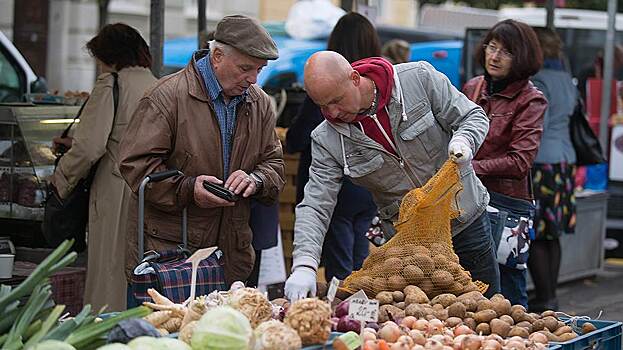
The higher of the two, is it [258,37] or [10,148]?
[258,37]

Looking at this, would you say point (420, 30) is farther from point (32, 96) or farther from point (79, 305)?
point (79, 305)

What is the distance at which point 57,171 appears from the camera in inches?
250

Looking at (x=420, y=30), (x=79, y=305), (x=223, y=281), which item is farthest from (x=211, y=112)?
(x=420, y=30)

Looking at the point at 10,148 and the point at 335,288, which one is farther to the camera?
the point at 10,148

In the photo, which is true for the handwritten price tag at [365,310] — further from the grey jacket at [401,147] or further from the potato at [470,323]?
the grey jacket at [401,147]

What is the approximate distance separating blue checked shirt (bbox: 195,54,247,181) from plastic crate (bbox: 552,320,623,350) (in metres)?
1.68

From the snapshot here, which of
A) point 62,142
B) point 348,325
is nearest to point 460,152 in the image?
point 348,325

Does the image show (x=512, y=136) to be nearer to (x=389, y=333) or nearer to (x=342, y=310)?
(x=342, y=310)

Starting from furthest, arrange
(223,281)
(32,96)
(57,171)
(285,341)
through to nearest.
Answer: (32,96), (57,171), (223,281), (285,341)

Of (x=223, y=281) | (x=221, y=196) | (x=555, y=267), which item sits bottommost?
(x=555, y=267)

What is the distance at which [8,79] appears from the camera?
30.2 ft

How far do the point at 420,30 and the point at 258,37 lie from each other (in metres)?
12.6

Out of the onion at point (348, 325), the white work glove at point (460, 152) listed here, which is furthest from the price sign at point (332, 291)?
the white work glove at point (460, 152)

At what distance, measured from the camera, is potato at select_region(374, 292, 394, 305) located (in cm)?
466
